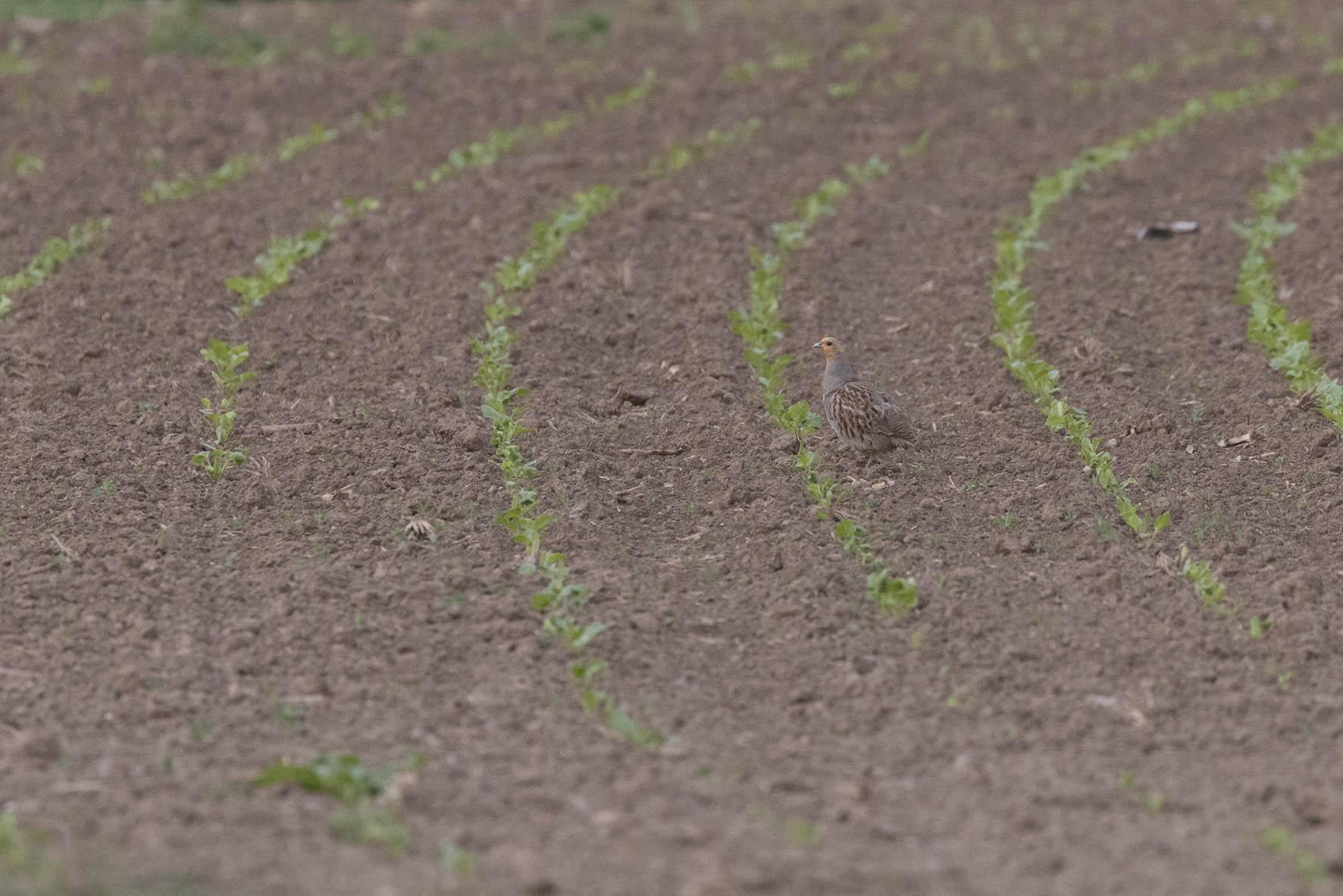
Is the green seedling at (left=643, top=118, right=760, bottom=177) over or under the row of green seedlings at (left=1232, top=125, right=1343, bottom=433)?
over

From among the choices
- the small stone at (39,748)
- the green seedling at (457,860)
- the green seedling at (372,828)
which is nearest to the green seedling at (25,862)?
the small stone at (39,748)

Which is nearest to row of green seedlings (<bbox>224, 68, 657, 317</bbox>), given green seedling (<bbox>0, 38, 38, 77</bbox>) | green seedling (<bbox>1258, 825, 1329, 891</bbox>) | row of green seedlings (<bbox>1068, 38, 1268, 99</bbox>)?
row of green seedlings (<bbox>1068, 38, 1268, 99</bbox>)

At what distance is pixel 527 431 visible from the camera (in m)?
9.18

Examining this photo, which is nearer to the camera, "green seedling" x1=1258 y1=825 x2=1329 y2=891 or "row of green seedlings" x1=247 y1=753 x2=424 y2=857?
"green seedling" x1=1258 y1=825 x2=1329 y2=891

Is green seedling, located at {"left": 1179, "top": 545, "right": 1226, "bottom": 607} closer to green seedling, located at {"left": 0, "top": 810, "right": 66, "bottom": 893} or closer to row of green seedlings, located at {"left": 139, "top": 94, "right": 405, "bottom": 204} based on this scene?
green seedling, located at {"left": 0, "top": 810, "right": 66, "bottom": 893}

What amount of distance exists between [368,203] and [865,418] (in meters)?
Answer: 6.04

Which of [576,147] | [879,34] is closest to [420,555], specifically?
[576,147]

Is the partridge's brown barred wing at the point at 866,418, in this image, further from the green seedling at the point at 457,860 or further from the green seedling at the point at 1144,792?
the green seedling at the point at 457,860

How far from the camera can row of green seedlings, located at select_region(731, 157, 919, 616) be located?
7.68 m

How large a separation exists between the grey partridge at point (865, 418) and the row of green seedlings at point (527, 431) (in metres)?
1.57

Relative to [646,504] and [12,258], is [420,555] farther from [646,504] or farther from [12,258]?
[12,258]

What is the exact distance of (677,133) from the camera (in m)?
16.1

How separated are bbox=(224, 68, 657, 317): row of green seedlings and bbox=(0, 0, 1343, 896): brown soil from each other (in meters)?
0.15

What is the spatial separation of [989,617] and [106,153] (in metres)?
10.6
